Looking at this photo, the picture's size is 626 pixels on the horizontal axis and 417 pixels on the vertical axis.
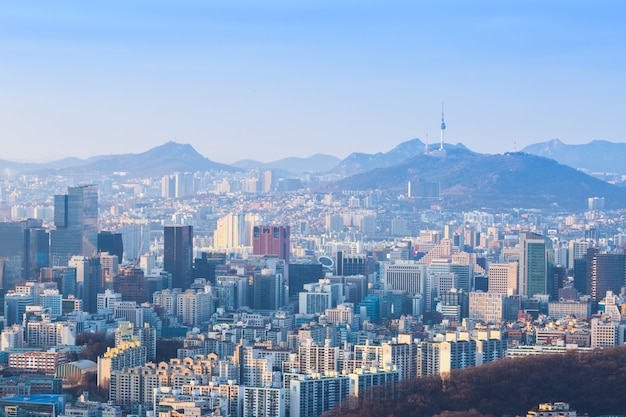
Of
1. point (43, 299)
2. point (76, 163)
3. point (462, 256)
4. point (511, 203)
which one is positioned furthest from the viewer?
point (511, 203)

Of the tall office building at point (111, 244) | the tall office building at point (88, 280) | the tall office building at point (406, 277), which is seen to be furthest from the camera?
the tall office building at point (111, 244)

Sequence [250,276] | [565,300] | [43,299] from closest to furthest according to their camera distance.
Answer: [43,299]
[565,300]
[250,276]

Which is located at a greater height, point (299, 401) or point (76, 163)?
point (76, 163)

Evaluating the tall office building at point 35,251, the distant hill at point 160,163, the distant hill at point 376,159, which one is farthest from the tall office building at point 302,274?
the distant hill at point 376,159

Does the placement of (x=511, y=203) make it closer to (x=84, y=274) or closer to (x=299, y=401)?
(x=84, y=274)

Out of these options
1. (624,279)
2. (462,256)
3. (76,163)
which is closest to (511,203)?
(76,163)

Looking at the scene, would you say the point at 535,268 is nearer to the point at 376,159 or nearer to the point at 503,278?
the point at 503,278

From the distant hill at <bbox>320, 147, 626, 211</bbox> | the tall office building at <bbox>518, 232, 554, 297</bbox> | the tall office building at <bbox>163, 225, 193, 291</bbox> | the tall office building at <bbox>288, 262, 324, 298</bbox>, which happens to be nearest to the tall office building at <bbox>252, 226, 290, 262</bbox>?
the tall office building at <bbox>163, 225, 193, 291</bbox>

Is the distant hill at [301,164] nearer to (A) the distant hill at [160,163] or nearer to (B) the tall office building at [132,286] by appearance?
(A) the distant hill at [160,163]
